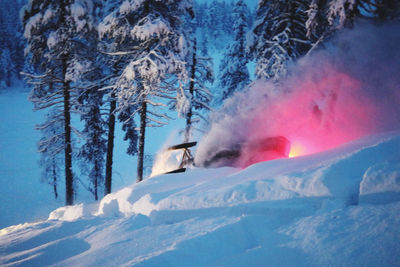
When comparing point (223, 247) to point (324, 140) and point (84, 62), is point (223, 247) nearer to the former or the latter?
point (324, 140)

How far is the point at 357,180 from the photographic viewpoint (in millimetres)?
3121

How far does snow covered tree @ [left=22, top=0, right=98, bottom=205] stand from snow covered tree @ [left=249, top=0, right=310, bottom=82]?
25.3 ft

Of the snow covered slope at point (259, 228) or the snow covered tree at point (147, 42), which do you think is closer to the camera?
the snow covered slope at point (259, 228)

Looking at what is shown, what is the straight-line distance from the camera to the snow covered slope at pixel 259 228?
2182 mm

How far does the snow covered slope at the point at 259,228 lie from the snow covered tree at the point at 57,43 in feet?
22.8

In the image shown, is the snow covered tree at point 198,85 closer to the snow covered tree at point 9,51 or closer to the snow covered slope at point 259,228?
the snow covered slope at point 259,228

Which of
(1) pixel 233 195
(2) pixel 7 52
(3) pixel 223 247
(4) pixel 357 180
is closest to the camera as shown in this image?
(3) pixel 223 247

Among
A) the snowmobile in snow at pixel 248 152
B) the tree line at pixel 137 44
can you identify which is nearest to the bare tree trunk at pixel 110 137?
the tree line at pixel 137 44

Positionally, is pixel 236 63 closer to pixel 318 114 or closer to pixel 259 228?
pixel 318 114

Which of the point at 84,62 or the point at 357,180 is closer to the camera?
the point at 357,180

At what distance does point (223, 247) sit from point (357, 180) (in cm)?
217

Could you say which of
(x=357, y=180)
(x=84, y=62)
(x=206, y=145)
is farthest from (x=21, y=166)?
(x=357, y=180)

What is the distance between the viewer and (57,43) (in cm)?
868

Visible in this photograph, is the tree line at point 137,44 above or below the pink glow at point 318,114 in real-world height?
above
